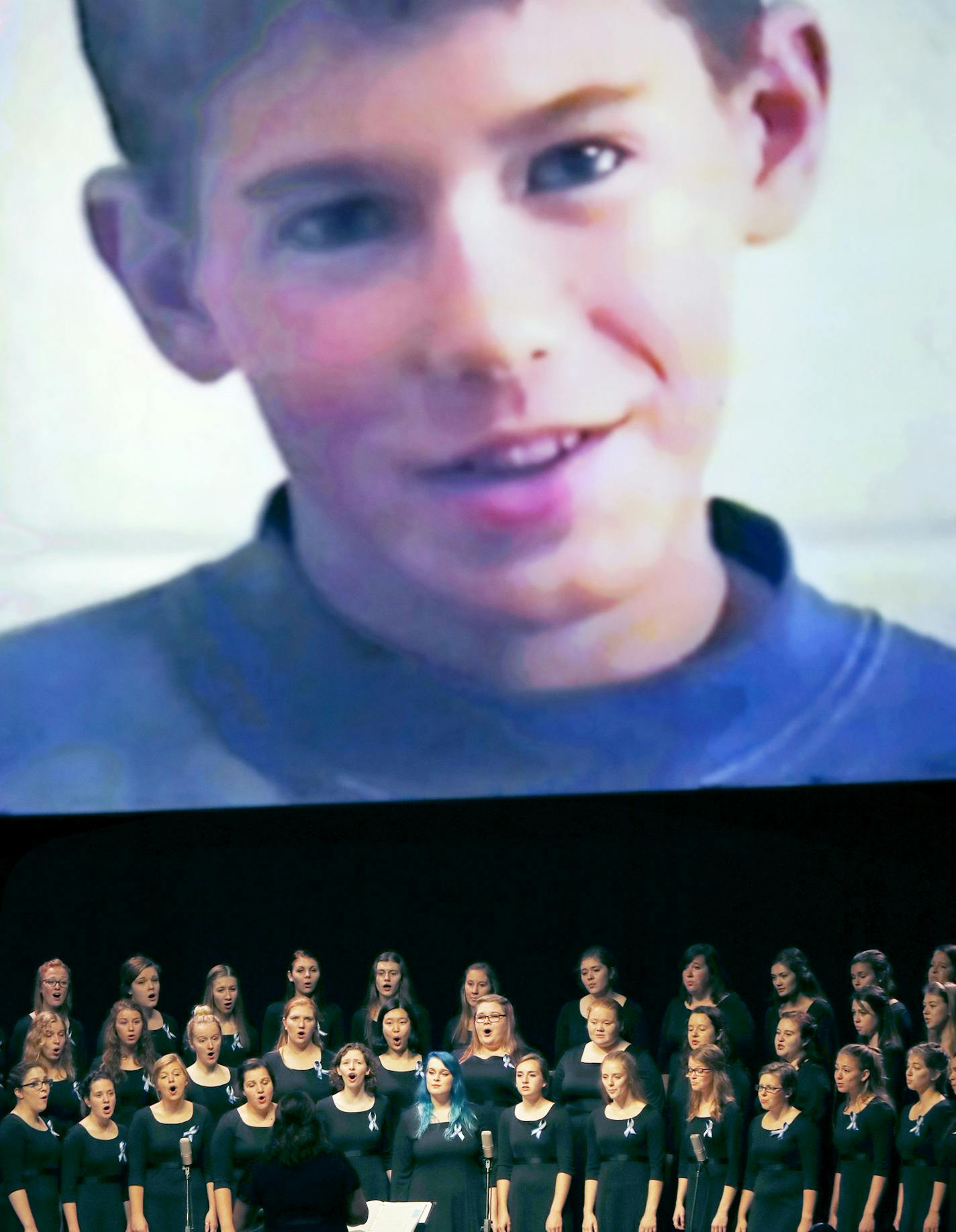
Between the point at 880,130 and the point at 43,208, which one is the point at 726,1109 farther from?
the point at 43,208

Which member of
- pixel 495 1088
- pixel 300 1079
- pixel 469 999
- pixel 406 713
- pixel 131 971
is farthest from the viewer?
pixel 406 713

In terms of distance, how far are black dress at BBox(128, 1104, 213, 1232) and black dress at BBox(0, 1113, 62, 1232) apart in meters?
0.30

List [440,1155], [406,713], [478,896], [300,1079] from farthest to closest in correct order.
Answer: [478,896] < [406,713] < [300,1079] < [440,1155]

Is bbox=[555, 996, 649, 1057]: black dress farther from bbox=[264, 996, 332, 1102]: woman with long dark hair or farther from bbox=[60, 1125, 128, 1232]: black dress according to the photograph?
bbox=[60, 1125, 128, 1232]: black dress

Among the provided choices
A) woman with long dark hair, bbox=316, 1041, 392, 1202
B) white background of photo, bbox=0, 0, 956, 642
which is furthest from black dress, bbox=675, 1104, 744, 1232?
white background of photo, bbox=0, 0, 956, 642

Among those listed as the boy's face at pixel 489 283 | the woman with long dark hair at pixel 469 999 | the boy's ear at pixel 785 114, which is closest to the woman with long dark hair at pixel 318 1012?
the woman with long dark hair at pixel 469 999

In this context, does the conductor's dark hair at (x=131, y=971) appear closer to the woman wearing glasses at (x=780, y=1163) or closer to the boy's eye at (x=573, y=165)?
the woman wearing glasses at (x=780, y=1163)

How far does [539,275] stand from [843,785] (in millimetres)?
2178

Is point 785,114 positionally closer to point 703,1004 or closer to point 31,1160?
point 703,1004

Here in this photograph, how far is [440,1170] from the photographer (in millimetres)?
5500

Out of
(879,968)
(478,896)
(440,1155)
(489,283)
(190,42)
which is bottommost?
(440,1155)

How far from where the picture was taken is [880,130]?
618 cm

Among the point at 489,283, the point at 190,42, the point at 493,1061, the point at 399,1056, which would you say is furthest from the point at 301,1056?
the point at 190,42

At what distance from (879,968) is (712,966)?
0.59 meters
